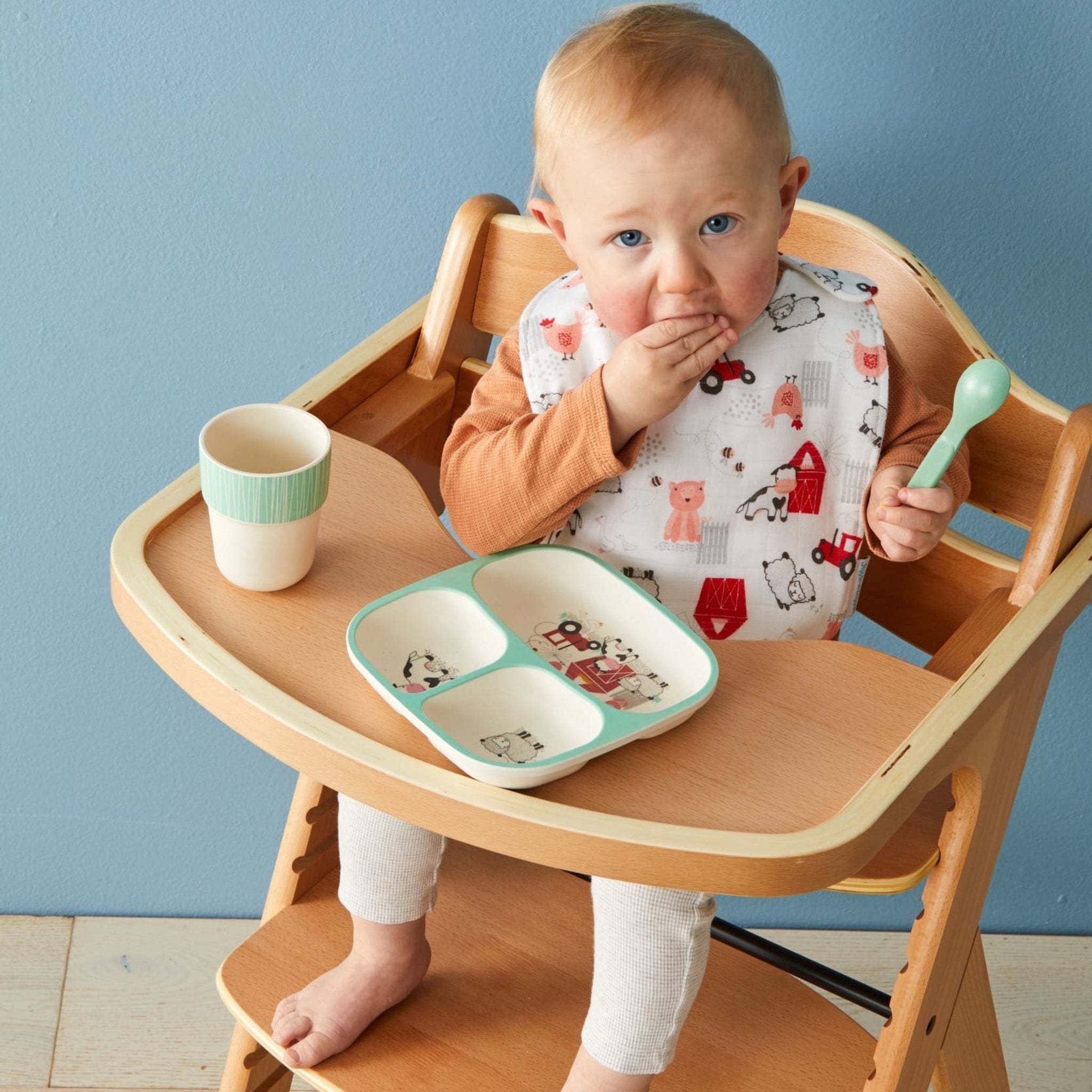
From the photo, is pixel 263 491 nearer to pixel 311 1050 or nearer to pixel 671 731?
pixel 671 731

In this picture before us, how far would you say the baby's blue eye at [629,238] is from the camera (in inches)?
35.8

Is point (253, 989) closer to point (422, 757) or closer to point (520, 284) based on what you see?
point (422, 757)

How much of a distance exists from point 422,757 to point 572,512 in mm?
296

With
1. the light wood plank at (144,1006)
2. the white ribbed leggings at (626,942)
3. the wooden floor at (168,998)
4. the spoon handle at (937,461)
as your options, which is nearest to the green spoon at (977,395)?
the spoon handle at (937,461)

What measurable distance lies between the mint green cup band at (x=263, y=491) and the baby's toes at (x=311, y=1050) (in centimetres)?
45

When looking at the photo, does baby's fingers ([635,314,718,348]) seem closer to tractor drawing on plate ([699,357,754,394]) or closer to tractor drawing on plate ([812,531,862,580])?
tractor drawing on plate ([699,357,754,394])

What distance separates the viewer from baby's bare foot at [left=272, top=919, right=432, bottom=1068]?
1070 millimetres

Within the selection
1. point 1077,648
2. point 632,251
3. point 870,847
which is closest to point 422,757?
point 870,847

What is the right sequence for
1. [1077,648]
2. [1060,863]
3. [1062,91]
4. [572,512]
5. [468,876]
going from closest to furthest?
[572,512]
[1062,91]
[468,876]
[1077,648]
[1060,863]

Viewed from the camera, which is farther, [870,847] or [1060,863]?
[1060,863]

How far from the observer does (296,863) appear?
1.19m

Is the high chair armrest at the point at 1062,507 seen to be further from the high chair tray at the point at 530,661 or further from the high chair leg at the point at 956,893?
the high chair tray at the point at 530,661

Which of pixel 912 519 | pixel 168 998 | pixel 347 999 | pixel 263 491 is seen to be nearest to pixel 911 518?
pixel 912 519

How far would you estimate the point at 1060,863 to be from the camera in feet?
5.68
